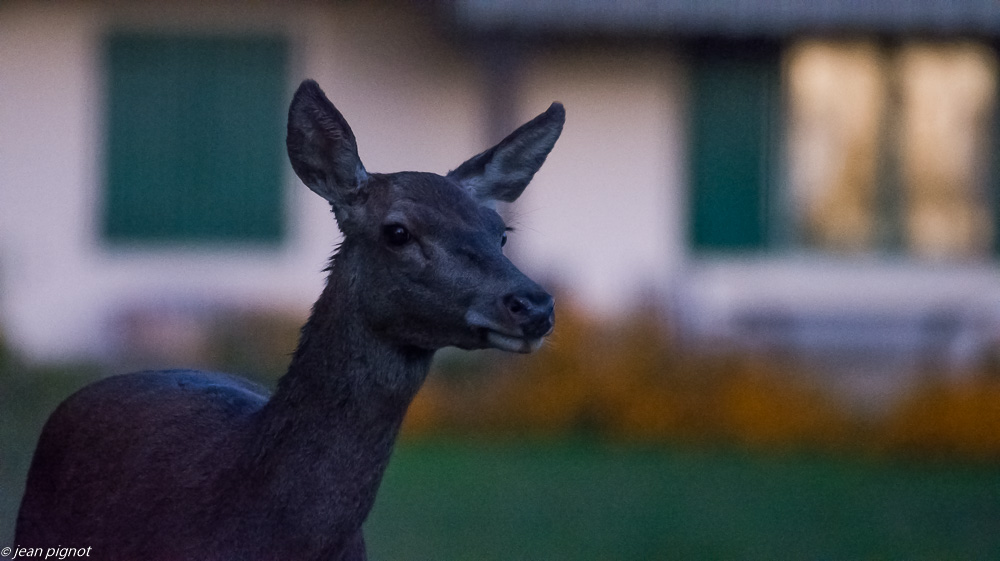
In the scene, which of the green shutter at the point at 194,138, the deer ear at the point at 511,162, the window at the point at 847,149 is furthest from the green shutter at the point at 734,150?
the deer ear at the point at 511,162

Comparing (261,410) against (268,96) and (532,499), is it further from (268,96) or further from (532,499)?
(268,96)

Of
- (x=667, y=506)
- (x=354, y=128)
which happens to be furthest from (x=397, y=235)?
(x=354, y=128)

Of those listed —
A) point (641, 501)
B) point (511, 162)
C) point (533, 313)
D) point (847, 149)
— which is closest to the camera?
point (533, 313)

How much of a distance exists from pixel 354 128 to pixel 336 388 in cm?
976

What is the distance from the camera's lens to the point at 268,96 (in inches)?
534

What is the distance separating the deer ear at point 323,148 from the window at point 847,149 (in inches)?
380

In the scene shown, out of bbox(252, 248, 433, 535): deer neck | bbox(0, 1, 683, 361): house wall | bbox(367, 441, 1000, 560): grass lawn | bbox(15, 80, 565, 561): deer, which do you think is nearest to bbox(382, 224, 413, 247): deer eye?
bbox(15, 80, 565, 561): deer

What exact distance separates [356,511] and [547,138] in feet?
4.18

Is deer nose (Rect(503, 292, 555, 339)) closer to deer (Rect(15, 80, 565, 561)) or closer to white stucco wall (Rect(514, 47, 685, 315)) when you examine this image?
deer (Rect(15, 80, 565, 561))

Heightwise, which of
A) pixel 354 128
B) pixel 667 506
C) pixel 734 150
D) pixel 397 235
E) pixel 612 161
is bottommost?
pixel 667 506

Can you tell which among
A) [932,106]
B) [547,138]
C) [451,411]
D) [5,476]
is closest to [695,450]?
[451,411]

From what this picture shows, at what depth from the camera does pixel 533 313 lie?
378cm

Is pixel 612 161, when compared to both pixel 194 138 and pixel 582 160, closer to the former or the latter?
pixel 582 160

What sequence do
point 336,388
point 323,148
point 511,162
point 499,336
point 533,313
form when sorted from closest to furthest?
point 533,313
point 499,336
point 336,388
point 323,148
point 511,162
